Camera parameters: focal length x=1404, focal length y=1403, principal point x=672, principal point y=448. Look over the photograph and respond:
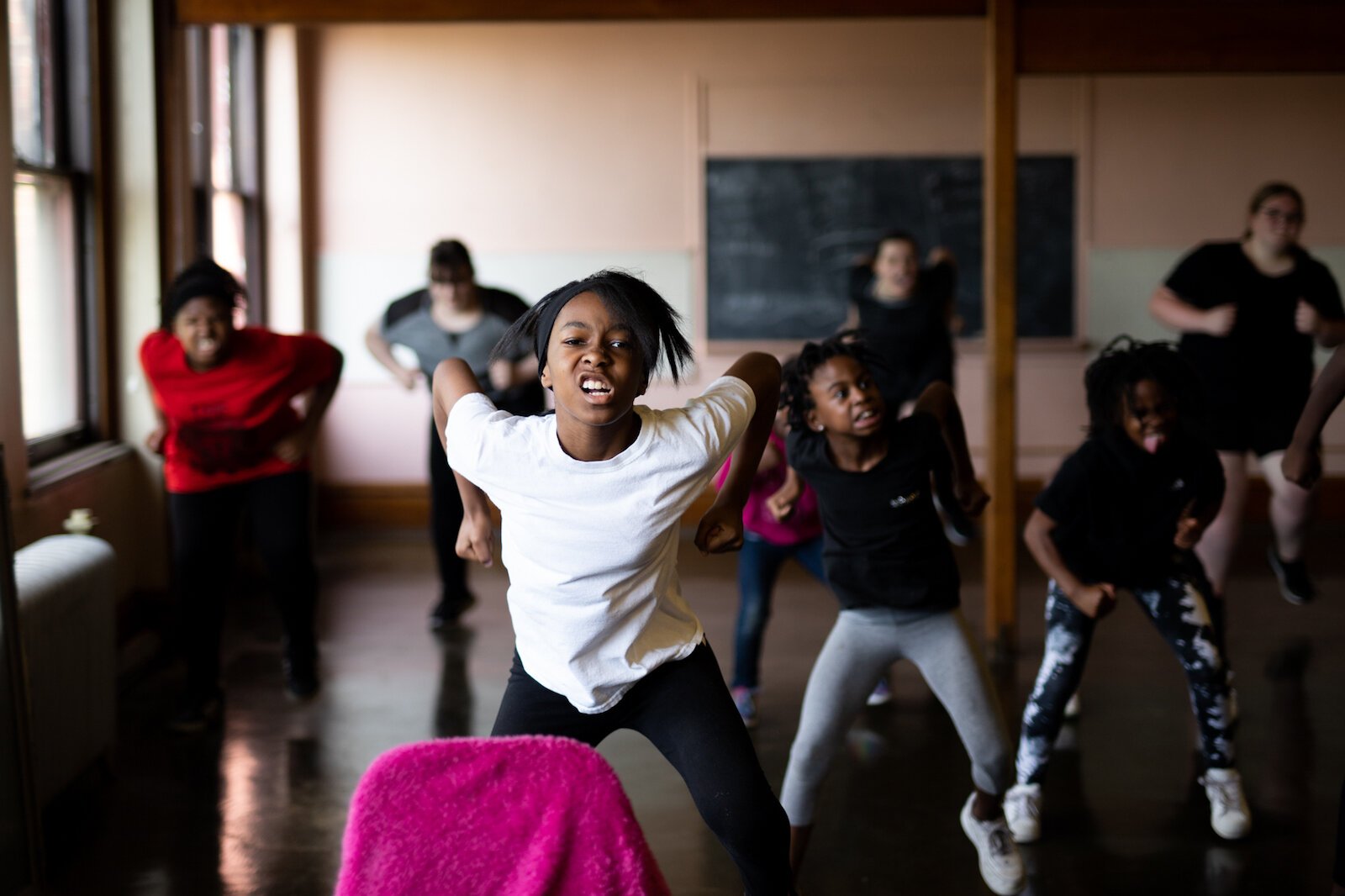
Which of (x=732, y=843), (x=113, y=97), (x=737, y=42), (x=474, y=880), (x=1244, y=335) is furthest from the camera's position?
(x=737, y=42)

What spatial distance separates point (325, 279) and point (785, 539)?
4125 millimetres

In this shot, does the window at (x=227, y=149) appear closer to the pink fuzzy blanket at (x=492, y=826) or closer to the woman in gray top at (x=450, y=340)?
the woman in gray top at (x=450, y=340)

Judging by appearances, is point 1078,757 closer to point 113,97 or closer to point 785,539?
point 785,539

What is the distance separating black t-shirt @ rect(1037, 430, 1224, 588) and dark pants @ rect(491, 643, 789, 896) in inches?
48.7

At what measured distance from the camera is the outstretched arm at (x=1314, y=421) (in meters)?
2.90

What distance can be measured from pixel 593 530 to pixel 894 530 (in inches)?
36.3

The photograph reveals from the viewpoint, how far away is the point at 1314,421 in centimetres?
306

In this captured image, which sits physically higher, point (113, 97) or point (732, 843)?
point (113, 97)

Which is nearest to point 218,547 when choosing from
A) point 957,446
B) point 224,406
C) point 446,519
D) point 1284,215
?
point 224,406

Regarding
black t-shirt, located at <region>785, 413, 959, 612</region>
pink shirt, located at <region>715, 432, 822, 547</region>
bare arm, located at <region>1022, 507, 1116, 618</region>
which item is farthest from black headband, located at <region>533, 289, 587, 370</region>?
pink shirt, located at <region>715, 432, 822, 547</region>

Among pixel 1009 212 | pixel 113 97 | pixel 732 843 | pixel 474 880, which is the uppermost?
pixel 113 97

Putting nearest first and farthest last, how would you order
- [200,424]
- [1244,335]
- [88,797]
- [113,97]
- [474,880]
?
1. [474,880]
2. [88,797]
3. [200,424]
4. [1244,335]
5. [113,97]

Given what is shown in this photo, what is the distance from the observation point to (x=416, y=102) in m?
7.25

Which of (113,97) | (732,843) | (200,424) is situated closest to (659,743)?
(732,843)
